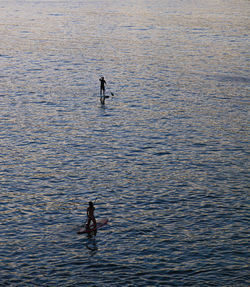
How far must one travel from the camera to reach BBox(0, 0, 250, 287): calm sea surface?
34.0 metres

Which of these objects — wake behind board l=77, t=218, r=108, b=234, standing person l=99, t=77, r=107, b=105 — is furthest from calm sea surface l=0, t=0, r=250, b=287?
standing person l=99, t=77, r=107, b=105

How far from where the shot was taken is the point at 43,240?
36.5 meters

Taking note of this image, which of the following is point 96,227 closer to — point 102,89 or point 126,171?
point 126,171

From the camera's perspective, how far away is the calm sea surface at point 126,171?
112 ft

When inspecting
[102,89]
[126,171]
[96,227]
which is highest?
[102,89]

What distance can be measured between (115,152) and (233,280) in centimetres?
2559

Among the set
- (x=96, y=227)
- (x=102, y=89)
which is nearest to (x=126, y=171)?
(x=96, y=227)

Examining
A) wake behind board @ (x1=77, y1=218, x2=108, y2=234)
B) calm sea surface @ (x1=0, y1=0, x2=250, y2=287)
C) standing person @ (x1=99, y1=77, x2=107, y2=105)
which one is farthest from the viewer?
standing person @ (x1=99, y1=77, x2=107, y2=105)

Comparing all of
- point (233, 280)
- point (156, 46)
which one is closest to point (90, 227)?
point (233, 280)

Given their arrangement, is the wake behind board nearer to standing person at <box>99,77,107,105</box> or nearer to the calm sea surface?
the calm sea surface

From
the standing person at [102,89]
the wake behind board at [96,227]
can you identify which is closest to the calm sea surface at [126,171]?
the wake behind board at [96,227]

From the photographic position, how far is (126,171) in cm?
4975

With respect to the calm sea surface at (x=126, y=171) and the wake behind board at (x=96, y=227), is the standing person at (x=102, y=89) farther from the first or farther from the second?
the wake behind board at (x=96, y=227)

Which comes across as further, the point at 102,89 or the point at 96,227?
the point at 102,89
